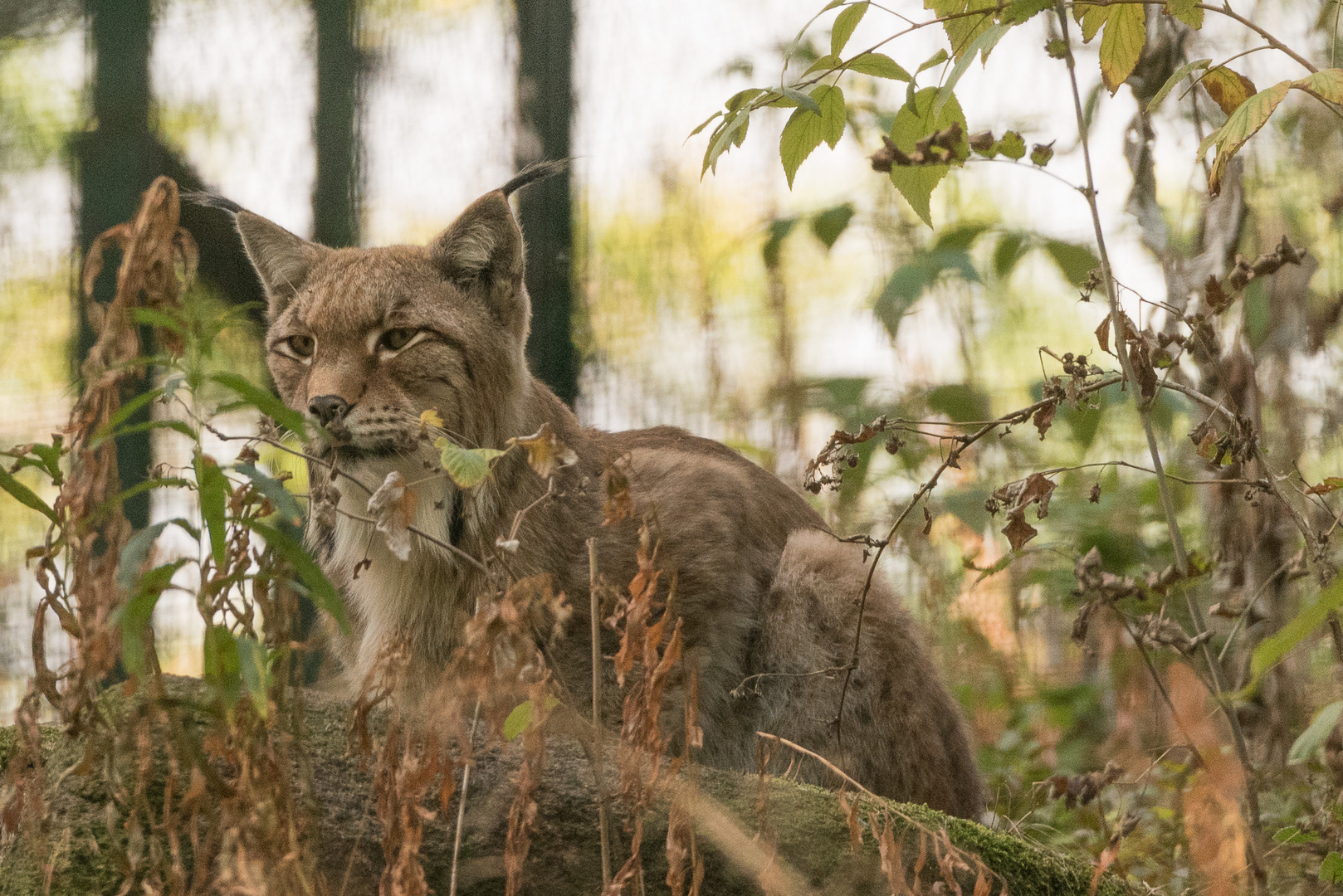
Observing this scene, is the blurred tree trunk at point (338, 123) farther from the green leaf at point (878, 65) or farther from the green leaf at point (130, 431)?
the green leaf at point (130, 431)

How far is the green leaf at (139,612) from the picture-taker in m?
1.34

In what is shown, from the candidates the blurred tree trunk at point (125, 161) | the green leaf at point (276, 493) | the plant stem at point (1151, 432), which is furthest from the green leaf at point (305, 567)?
the blurred tree trunk at point (125, 161)

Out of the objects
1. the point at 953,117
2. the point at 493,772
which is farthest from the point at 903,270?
the point at 493,772

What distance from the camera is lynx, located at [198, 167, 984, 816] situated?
319cm

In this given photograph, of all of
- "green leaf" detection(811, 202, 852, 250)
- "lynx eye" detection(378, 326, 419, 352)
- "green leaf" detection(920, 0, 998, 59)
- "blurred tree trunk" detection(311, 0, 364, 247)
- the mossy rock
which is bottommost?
the mossy rock

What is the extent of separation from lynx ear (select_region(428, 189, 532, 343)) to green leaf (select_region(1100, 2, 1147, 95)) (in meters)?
1.81

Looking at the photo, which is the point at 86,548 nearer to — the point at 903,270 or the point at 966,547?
the point at 903,270

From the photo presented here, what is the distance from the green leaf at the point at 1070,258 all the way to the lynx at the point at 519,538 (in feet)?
A: 5.07

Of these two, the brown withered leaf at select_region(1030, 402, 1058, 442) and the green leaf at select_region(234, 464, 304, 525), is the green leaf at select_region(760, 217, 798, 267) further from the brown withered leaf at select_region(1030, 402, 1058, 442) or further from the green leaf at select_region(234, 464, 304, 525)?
the green leaf at select_region(234, 464, 304, 525)

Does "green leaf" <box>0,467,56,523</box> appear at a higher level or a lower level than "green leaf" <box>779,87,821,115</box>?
lower

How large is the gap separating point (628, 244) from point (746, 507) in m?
2.08

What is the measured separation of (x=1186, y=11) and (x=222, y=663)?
6.52 ft

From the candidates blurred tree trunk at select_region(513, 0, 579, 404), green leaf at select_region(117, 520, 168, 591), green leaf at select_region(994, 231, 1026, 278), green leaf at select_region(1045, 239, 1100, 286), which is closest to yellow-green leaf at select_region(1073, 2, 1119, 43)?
green leaf at select_region(117, 520, 168, 591)

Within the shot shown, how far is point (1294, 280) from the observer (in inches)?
153
